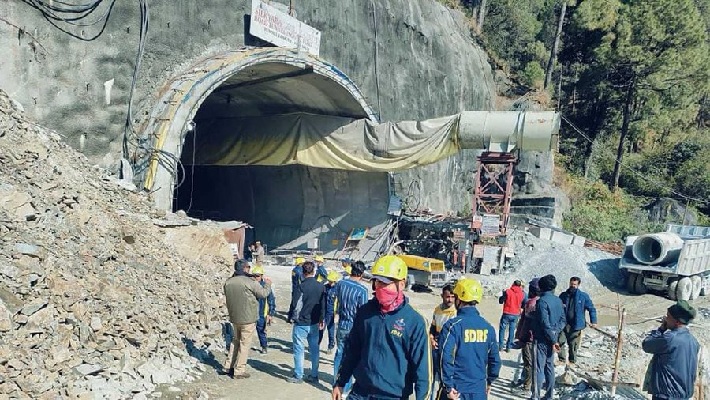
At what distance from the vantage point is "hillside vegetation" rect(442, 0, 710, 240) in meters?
31.0

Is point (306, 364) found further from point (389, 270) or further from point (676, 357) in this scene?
point (389, 270)

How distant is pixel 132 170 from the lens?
13656mm

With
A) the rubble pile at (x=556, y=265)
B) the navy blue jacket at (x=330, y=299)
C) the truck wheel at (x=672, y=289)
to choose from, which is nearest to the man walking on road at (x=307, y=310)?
the navy blue jacket at (x=330, y=299)

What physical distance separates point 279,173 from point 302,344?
16300 mm

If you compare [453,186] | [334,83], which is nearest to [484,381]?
[334,83]

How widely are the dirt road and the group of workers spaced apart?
27 centimetres

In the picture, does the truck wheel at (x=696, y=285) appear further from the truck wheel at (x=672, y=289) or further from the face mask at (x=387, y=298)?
the face mask at (x=387, y=298)

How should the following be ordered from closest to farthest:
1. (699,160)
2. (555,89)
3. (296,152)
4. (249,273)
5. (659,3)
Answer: (249,273) < (296,152) < (659,3) < (699,160) < (555,89)

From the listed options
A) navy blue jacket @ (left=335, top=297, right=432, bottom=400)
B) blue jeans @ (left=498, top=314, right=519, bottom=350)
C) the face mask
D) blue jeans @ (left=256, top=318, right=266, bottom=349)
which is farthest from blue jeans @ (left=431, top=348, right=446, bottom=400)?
blue jeans @ (left=498, top=314, right=519, bottom=350)

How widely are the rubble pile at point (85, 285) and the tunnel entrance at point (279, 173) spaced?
28.2ft

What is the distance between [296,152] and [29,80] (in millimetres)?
10380

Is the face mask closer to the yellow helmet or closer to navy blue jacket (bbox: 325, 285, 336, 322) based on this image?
the yellow helmet

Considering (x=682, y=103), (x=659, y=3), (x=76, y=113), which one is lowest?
(x=76, y=113)

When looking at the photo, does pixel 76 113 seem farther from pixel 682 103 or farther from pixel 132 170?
pixel 682 103
